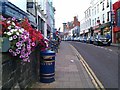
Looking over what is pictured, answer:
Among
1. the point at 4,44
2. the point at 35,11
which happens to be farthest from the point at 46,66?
the point at 35,11

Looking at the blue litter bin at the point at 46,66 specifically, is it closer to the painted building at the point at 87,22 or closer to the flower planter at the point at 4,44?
the flower planter at the point at 4,44

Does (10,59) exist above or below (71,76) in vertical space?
above

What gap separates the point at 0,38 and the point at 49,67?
11.3ft

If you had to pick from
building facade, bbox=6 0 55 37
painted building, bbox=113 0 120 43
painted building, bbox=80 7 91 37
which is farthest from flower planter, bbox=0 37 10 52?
painted building, bbox=80 7 91 37

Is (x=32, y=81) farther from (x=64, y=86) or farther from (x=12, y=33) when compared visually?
(x=12, y=33)

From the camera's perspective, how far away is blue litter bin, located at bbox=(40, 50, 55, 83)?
8.89m

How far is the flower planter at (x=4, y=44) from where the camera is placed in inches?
224

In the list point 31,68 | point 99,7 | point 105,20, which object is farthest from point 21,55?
point 99,7

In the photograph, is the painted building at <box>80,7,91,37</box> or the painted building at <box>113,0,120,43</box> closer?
the painted building at <box>113,0,120,43</box>

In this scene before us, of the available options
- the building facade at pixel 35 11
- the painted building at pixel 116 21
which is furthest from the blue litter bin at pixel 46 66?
the painted building at pixel 116 21

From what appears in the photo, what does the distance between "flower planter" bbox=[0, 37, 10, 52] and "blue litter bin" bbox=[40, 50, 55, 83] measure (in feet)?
10.2

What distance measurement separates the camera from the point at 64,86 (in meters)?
8.35

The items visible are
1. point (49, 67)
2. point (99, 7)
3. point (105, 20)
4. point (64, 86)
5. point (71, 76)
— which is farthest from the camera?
point (99, 7)

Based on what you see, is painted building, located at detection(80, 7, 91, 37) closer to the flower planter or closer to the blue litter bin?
the blue litter bin
